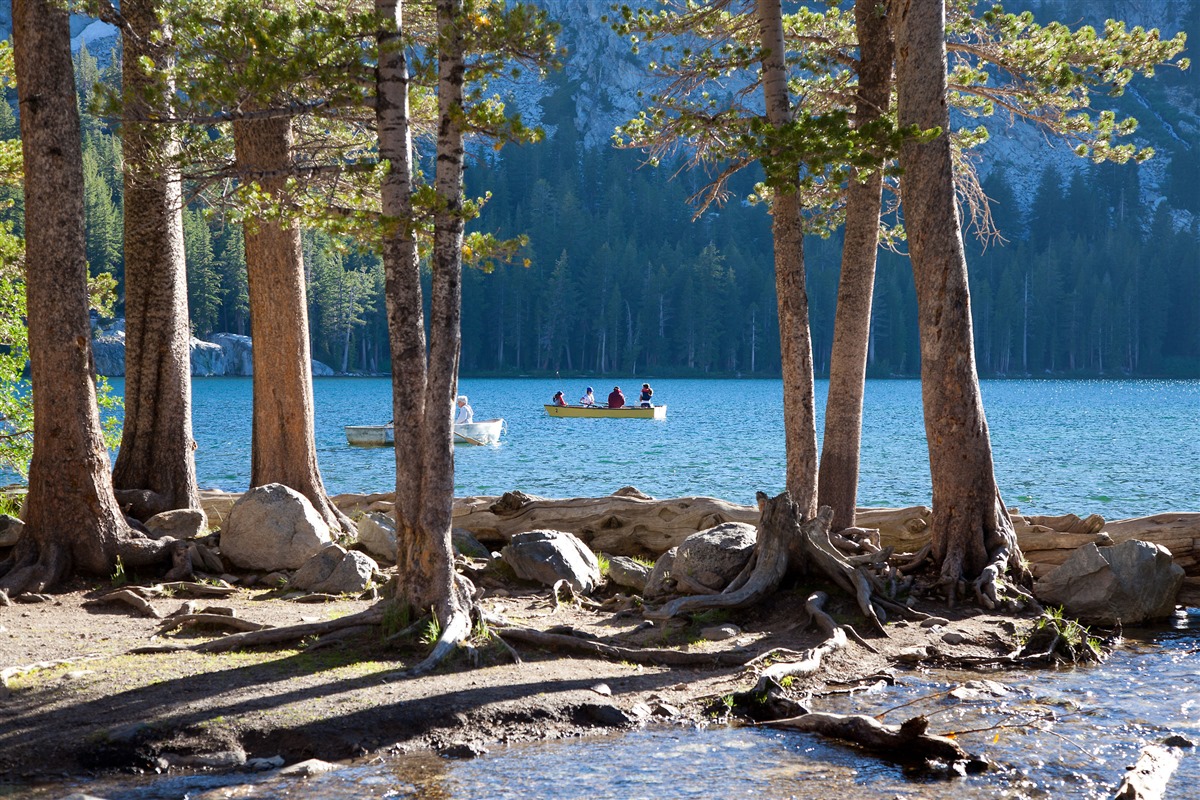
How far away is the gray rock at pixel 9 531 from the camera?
10.3 meters

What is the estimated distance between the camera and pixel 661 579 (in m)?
9.84

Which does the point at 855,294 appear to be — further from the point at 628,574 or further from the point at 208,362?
the point at 208,362

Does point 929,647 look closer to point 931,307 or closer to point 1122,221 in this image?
point 931,307

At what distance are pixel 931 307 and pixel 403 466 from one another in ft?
17.9

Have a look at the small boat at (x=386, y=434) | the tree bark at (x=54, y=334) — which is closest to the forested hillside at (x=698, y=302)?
the small boat at (x=386, y=434)

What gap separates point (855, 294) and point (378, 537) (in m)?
5.94

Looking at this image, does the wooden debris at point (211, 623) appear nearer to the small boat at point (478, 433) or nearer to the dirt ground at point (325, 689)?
the dirt ground at point (325, 689)

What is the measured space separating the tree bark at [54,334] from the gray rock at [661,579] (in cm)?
508

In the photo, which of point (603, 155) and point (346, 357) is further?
point (603, 155)

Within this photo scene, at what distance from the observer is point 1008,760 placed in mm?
5965

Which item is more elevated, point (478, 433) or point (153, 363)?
point (153, 363)

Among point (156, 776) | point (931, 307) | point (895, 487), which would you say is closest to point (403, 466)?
point (156, 776)

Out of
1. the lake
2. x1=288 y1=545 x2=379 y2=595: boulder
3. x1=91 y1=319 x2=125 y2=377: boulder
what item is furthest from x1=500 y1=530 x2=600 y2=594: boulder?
x1=91 y1=319 x2=125 y2=377: boulder

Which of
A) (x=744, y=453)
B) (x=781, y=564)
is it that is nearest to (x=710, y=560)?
(x=781, y=564)
